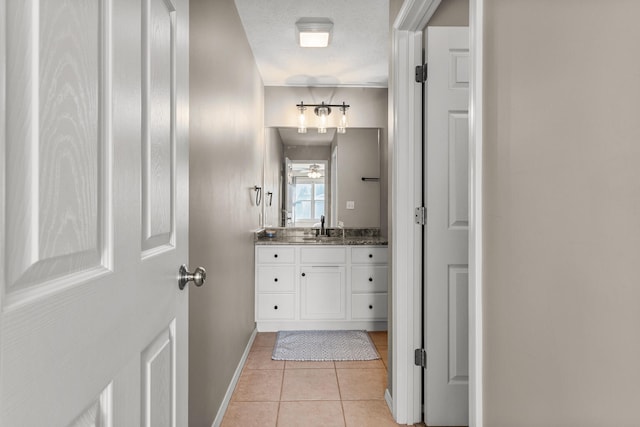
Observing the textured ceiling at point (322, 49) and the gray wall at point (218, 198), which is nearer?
the gray wall at point (218, 198)

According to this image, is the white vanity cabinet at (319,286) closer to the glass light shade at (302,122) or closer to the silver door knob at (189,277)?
the glass light shade at (302,122)

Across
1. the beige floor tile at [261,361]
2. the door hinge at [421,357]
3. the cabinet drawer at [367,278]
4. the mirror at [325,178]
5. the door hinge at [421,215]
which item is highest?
the mirror at [325,178]

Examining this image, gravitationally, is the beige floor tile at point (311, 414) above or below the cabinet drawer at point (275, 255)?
below

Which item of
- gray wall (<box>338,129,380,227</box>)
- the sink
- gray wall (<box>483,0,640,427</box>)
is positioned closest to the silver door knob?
gray wall (<box>483,0,640,427</box>)

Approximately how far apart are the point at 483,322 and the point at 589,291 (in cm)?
43

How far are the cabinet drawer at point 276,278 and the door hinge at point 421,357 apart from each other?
1852 mm

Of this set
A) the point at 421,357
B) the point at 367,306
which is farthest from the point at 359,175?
the point at 421,357

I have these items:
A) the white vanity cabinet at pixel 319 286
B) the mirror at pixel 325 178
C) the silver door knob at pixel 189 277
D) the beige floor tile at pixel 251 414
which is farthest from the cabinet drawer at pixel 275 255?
the silver door knob at pixel 189 277

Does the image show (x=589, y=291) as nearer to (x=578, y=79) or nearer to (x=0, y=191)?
(x=578, y=79)

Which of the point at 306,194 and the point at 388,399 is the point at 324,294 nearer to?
the point at 306,194

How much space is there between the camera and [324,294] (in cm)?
389

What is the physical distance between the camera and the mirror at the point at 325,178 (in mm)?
4410

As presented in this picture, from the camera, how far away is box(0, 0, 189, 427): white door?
1.58 ft

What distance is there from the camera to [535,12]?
34.1 inches
